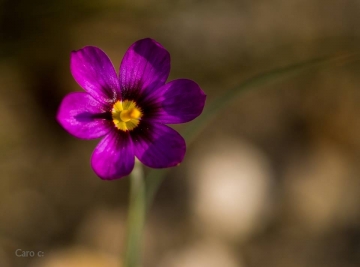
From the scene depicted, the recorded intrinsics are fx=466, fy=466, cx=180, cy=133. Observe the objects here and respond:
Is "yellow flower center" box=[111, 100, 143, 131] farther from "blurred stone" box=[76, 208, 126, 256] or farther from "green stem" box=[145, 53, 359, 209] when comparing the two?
"blurred stone" box=[76, 208, 126, 256]

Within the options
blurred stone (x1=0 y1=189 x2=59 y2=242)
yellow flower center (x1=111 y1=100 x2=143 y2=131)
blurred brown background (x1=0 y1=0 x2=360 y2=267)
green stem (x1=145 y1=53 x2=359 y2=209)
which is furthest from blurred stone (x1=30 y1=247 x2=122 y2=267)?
yellow flower center (x1=111 y1=100 x2=143 y2=131)

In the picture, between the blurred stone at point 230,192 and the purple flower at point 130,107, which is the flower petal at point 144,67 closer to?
the purple flower at point 130,107

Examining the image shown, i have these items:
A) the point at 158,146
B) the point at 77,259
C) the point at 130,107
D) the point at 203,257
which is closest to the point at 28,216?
the point at 77,259

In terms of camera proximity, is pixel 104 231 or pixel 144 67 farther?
pixel 104 231

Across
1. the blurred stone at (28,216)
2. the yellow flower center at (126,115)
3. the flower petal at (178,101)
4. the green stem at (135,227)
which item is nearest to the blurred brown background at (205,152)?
the blurred stone at (28,216)

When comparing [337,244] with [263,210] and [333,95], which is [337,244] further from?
[333,95]

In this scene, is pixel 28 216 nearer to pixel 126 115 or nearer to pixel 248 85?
pixel 126 115
